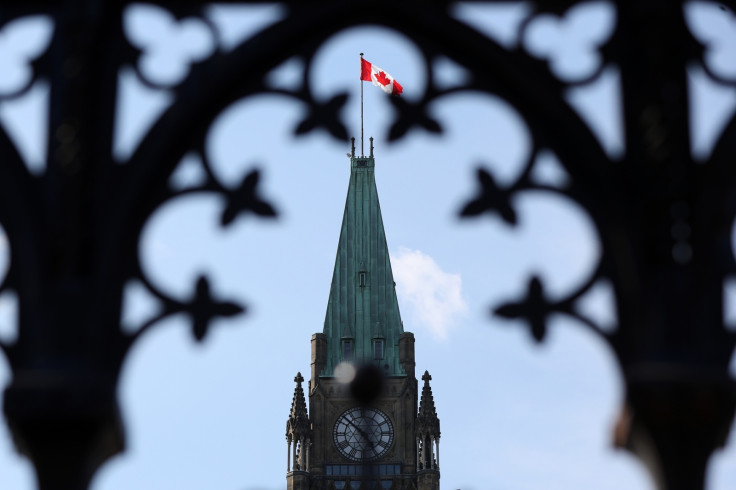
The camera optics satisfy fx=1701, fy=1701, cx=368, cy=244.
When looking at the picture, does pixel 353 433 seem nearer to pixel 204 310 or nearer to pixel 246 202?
pixel 246 202

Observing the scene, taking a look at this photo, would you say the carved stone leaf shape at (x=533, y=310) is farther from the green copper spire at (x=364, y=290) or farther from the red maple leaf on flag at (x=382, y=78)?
the green copper spire at (x=364, y=290)

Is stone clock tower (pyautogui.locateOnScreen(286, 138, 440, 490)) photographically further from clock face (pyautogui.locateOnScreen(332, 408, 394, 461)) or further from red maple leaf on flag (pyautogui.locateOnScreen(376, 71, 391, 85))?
red maple leaf on flag (pyautogui.locateOnScreen(376, 71, 391, 85))

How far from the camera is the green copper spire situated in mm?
94562

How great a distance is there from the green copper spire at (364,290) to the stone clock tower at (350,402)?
0.06m

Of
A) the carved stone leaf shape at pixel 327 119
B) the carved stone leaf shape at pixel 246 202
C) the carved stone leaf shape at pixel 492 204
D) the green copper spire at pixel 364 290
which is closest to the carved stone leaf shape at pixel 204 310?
the carved stone leaf shape at pixel 246 202

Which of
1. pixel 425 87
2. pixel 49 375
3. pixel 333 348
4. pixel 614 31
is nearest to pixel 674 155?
pixel 614 31

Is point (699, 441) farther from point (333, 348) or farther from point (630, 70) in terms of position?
point (333, 348)

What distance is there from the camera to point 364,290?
9506 cm

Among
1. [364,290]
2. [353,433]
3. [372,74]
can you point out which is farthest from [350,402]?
[372,74]

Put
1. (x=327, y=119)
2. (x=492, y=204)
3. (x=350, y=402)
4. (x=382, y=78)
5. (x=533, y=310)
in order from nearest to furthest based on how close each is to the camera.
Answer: (x=533, y=310) < (x=492, y=204) < (x=327, y=119) < (x=382, y=78) < (x=350, y=402)

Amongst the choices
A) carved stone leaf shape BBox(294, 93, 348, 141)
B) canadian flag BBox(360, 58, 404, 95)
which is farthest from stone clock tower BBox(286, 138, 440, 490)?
carved stone leaf shape BBox(294, 93, 348, 141)

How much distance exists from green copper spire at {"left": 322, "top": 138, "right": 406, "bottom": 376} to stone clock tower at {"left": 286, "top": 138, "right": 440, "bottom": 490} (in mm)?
56

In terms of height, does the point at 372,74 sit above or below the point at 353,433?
above

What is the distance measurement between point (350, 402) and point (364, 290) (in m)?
6.39
